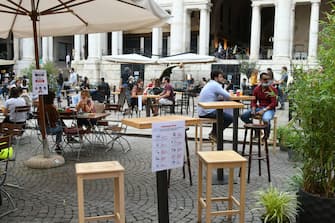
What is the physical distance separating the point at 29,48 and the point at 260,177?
3515cm

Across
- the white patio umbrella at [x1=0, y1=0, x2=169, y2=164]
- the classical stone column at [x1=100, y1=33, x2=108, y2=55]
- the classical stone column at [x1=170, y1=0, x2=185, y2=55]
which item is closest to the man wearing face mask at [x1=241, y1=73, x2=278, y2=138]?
the white patio umbrella at [x1=0, y1=0, x2=169, y2=164]

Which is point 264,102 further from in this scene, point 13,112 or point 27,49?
point 27,49

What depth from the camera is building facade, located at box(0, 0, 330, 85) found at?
2727 cm

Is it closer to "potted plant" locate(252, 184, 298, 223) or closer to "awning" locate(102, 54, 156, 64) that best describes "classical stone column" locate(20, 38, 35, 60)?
"awning" locate(102, 54, 156, 64)

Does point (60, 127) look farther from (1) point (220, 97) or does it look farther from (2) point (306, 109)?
(2) point (306, 109)

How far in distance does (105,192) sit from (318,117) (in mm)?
3107

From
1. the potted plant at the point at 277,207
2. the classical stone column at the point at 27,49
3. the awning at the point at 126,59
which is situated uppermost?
the classical stone column at the point at 27,49

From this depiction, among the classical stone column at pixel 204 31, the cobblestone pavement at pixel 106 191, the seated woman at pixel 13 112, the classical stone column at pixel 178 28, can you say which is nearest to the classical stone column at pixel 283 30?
the classical stone column at pixel 204 31

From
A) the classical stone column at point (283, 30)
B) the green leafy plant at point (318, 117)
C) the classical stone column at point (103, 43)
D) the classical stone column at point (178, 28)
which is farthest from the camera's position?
the classical stone column at point (103, 43)

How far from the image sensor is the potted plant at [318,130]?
12.4ft

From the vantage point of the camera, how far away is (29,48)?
1465 inches

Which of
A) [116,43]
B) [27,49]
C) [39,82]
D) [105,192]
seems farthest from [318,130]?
[27,49]

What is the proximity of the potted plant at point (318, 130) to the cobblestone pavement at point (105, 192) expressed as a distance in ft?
2.78

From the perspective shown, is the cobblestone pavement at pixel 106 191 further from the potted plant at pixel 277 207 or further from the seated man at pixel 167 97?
Answer: the seated man at pixel 167 97
